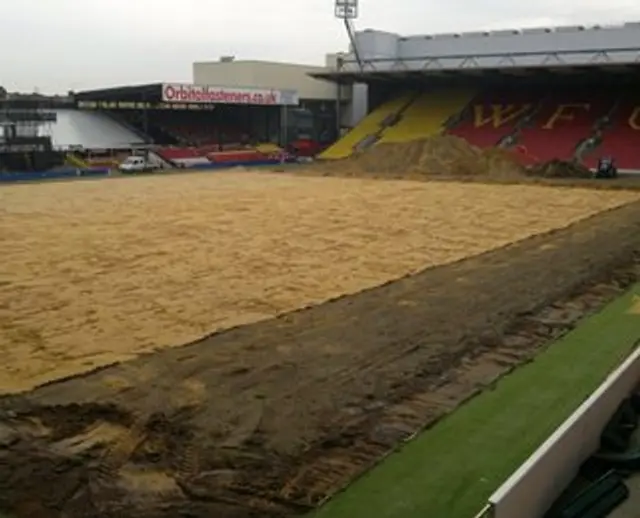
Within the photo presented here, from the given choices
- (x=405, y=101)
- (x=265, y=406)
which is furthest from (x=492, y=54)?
(x=265, y=406)

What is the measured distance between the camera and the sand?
10.7m

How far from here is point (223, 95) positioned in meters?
57.4

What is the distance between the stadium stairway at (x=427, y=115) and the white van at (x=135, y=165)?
16.5 m

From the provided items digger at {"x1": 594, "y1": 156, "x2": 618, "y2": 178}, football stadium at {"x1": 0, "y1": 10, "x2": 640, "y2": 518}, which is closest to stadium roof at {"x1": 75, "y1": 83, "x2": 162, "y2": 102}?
football stadium at {"x1": 0, "y1": 10, "x2": 640, "y2": 518}

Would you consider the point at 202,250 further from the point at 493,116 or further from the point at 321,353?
the point at 493,116

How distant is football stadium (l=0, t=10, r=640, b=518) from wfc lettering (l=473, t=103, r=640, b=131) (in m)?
17.6

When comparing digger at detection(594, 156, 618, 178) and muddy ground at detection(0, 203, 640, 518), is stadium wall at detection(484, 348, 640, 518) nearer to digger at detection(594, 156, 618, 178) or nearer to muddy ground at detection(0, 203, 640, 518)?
muddy ground at detection(0, 203, 640, 518)

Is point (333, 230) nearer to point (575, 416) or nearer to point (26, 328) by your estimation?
point (26, 328)

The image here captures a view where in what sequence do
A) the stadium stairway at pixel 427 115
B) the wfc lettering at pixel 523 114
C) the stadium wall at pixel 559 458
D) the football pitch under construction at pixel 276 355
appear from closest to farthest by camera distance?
the stadium wall at pixel 559 458, the football pitch under construction at pixel 276 355, the wfc lettering at pixel 523 114, the stadium stairway at pixel 427 115

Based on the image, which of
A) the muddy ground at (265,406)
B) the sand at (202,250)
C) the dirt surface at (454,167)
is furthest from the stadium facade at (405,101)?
the muddy ground at (265,406)

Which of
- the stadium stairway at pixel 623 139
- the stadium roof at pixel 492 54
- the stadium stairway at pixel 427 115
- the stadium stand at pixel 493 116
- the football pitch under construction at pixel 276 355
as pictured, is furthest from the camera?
the stadium stairway at pixel 427 115

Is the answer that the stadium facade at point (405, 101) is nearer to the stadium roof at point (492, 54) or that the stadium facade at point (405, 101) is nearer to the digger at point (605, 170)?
the stadium roof at point (492, 54)

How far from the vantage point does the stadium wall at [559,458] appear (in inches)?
201

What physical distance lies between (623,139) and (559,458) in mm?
44675
